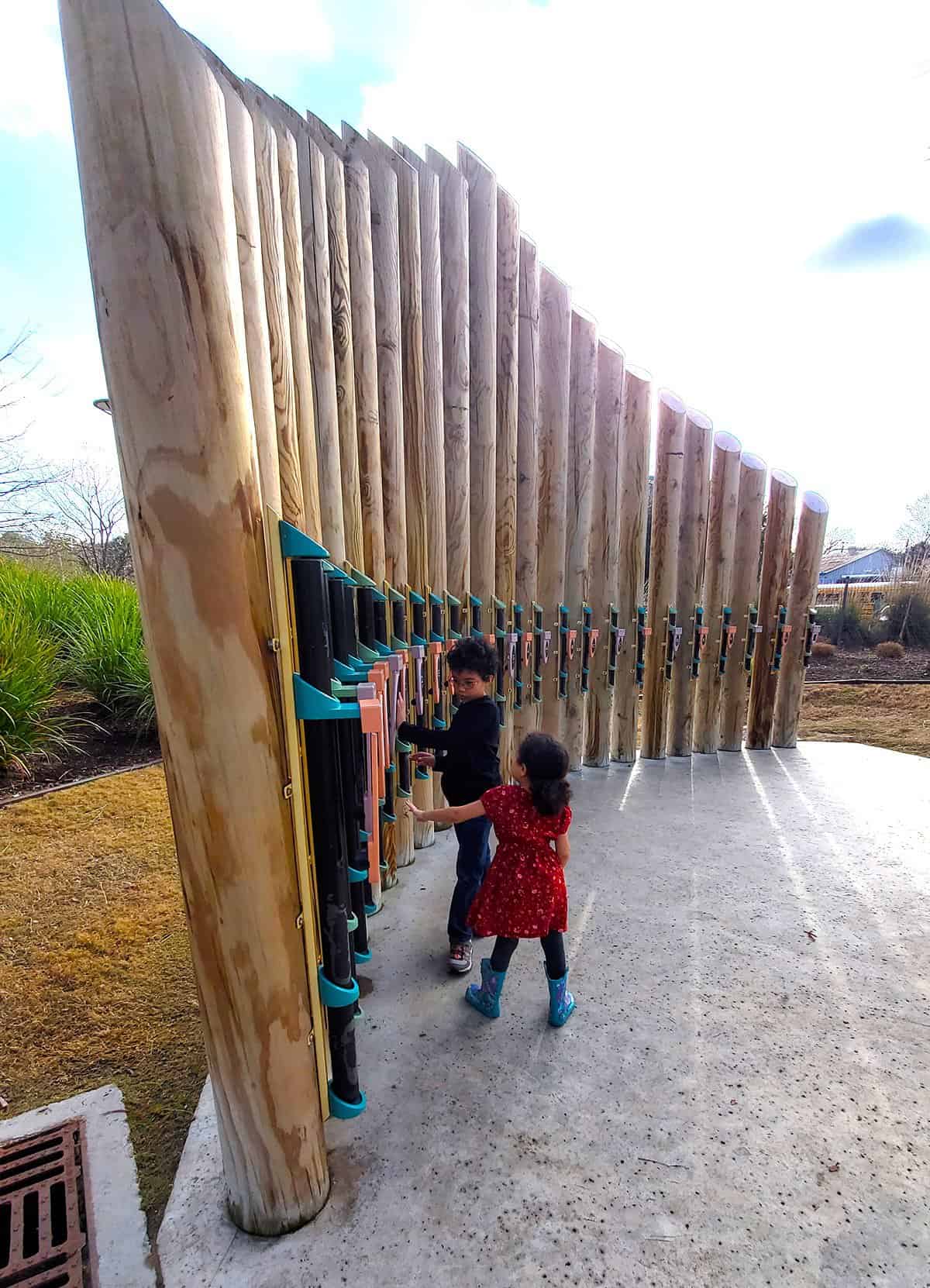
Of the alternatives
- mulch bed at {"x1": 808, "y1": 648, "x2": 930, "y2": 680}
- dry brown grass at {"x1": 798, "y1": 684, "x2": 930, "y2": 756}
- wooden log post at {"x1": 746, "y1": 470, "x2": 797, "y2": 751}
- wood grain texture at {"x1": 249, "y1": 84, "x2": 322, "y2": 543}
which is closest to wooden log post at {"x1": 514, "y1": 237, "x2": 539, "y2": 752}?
wood grain texture at {"x1": 249, "y1": 84, "x2": 322, "y2": 543}

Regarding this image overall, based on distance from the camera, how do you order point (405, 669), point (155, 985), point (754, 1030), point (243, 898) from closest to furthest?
point (243, 898) → point (754, 1030) → point (155, 985) → point (405, 669)

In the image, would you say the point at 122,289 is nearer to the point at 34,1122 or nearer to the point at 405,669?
the point at 405,669

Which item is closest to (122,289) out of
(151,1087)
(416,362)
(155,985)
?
(416,362)

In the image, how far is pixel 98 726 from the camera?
5.21 m

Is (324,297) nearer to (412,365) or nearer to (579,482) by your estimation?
(412,365)

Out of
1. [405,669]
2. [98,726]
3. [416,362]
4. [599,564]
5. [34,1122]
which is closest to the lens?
[34,1122]

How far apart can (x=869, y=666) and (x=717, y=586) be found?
6203mm

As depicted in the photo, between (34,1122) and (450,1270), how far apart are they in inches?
52.1

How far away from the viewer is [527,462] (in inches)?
163

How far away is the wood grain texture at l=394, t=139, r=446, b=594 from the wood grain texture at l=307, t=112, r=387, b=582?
43cm

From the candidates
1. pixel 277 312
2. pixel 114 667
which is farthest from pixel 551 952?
pixel 114 667

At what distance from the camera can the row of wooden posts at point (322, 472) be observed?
1198mm

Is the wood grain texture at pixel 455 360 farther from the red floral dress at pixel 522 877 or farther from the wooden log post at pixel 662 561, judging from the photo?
the wooden log post at pixel 662 561

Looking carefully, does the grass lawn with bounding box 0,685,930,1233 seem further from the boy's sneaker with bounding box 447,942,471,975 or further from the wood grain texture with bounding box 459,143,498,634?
the wood grain texture with bounding box 459,143,498,634
